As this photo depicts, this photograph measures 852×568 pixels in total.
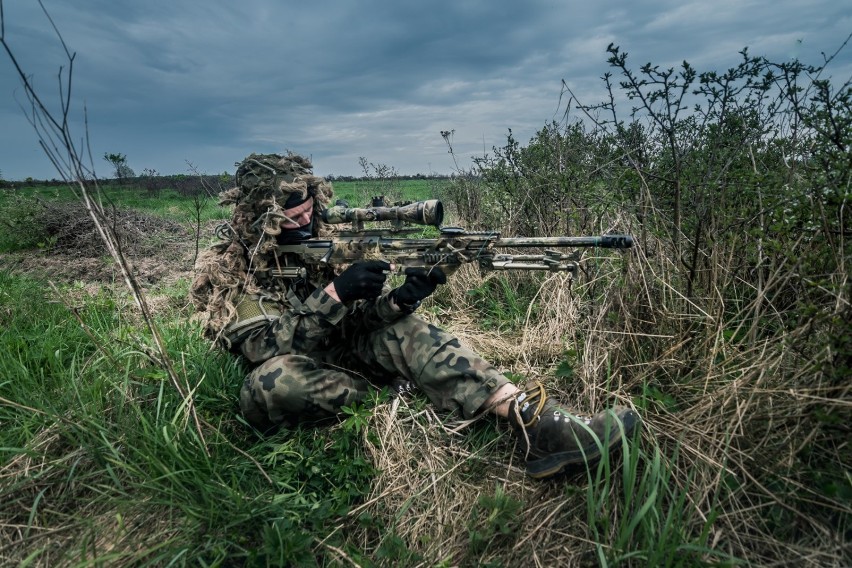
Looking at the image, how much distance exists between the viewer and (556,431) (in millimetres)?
2260

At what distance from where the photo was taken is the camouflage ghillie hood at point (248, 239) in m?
3.03

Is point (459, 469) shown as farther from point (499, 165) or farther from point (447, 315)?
point (499, 165)

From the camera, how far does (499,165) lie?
5.69 m

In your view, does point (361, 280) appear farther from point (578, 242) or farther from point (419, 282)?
point (578, 242)

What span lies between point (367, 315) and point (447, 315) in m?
1.40

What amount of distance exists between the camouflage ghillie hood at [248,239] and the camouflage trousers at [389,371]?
58 centimetres

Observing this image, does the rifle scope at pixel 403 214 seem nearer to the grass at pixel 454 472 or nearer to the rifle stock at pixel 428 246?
the rifle stock at pixel 428 246

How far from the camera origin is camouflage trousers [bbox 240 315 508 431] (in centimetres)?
260

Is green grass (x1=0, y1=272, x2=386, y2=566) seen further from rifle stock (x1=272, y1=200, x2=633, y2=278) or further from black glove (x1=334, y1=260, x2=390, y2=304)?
rifle stock (x1=272, y1=200, x2=633, y2=278)

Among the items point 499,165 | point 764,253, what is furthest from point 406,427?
point 499,165

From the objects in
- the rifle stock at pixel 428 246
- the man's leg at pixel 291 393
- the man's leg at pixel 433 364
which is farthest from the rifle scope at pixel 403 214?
the man's leg at pixel 291 393

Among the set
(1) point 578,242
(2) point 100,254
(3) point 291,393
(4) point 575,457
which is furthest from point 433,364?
(2) point 100,254

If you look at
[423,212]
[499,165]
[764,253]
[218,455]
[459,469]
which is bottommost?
[459,469]

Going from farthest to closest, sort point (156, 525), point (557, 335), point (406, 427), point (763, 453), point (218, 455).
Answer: point (557, 335), point (406, 427), point (218, 455), point (156, 525), point (763, 453)
